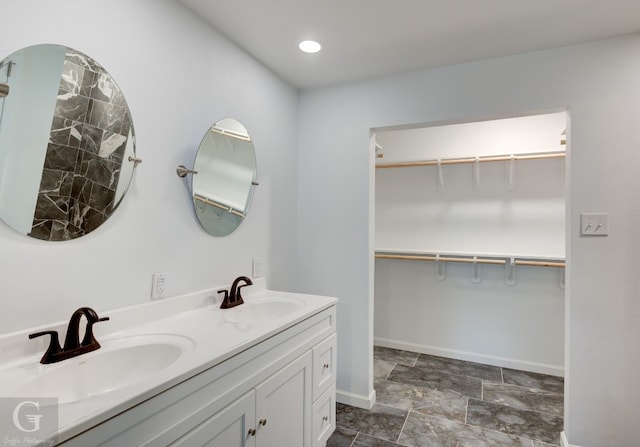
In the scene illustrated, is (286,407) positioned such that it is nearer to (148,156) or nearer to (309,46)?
(148,156)

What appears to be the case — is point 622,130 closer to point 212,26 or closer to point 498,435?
point 498,435

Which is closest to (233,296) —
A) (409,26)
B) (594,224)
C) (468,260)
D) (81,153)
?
(81,153)

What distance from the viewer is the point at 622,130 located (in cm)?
182

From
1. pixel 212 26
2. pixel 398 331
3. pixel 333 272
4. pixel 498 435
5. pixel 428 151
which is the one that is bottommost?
pixel 498 435

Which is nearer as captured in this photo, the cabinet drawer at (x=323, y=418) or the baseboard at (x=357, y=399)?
the cabinet drawer at (x=323, y=418)

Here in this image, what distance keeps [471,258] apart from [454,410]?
1.30m

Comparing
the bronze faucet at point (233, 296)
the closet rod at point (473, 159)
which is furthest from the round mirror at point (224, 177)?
the closet rod at point (473, 159)

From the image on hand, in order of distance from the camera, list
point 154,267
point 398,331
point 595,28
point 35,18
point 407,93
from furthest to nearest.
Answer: point 398,331
point 407,93
point 595,28
point 154,267
point 35,18

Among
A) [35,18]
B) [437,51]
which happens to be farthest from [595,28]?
[35,18]

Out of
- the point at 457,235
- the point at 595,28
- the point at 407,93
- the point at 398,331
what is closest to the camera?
the point at 595,28

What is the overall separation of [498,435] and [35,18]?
302 cm

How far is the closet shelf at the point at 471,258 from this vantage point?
9.11 ft

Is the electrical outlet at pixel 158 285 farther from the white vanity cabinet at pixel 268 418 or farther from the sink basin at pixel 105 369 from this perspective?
the white vanity cabinet at pixel 268 418

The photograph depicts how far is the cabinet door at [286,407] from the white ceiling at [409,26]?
174 centimetres
